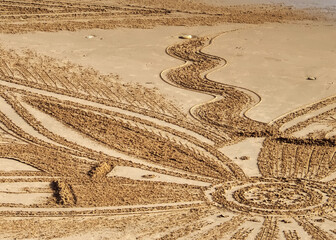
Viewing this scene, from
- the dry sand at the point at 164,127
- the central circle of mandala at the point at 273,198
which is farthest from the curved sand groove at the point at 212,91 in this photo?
the central circle of mandala at the point at 273,198

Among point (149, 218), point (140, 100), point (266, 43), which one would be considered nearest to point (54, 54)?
point (140, 100)

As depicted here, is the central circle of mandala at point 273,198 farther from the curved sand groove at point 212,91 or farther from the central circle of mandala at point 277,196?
the curved sand groove at point 212,91

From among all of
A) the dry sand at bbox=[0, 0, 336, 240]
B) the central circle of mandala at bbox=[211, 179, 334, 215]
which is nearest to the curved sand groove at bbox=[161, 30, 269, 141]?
the dry sand at bbox=[0, 0, 336, 240]

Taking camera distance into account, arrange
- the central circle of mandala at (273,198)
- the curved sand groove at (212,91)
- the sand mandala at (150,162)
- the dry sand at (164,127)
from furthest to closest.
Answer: the curved sand groove at (212,91) < the central circle of mandala at (273,198) < the dry sand at (164,127) < the sand mandala at (150,162)

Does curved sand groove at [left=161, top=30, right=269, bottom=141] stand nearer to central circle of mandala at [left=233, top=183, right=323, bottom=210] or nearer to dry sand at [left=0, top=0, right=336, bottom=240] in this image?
dry sand at [left=0, top=0, right=336, bottom=240]

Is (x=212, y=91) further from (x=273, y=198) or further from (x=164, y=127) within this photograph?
(x=273, y=198)

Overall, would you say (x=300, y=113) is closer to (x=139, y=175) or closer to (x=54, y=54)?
(x=139, y=175)

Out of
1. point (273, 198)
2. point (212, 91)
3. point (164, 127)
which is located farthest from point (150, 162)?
point (212, 91)
